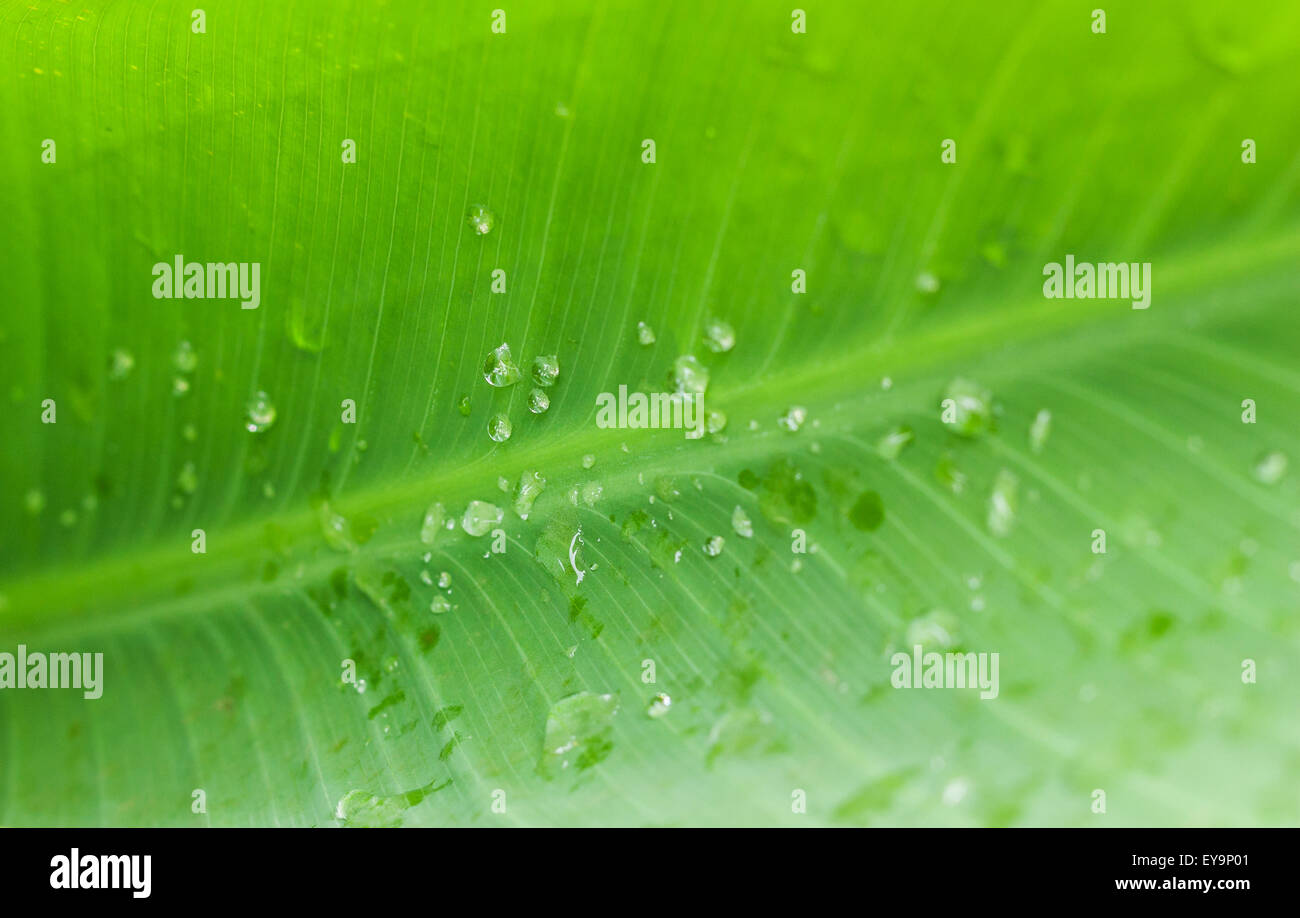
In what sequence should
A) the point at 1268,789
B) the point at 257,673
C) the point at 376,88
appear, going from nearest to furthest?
1. the point at 1268,789
2. the point at 376,88
3. the point at 257,673

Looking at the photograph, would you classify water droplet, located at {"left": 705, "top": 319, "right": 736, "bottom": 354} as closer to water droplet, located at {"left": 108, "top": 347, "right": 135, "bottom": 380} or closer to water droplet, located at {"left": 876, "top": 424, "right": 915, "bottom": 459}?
water droplet, located at {"left": 876, "top": 424, "right": 915, "bottom": 459}

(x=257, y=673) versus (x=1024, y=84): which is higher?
(x=1024, y=84)

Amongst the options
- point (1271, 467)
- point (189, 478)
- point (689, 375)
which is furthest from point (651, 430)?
point (189, 478)

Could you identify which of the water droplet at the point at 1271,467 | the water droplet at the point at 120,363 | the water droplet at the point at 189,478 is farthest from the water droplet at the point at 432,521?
the water droplet at the point at 1271,467

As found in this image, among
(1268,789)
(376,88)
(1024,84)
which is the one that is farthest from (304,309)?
(1268,789)

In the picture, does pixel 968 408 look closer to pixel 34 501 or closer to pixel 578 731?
pixel 578 731

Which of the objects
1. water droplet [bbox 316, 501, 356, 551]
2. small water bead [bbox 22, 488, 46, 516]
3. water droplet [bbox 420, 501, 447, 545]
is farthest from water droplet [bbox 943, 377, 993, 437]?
small water bead [bbox 22, 488, 46, 516]

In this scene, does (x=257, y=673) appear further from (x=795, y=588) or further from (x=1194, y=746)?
(x=1194, y=746)
